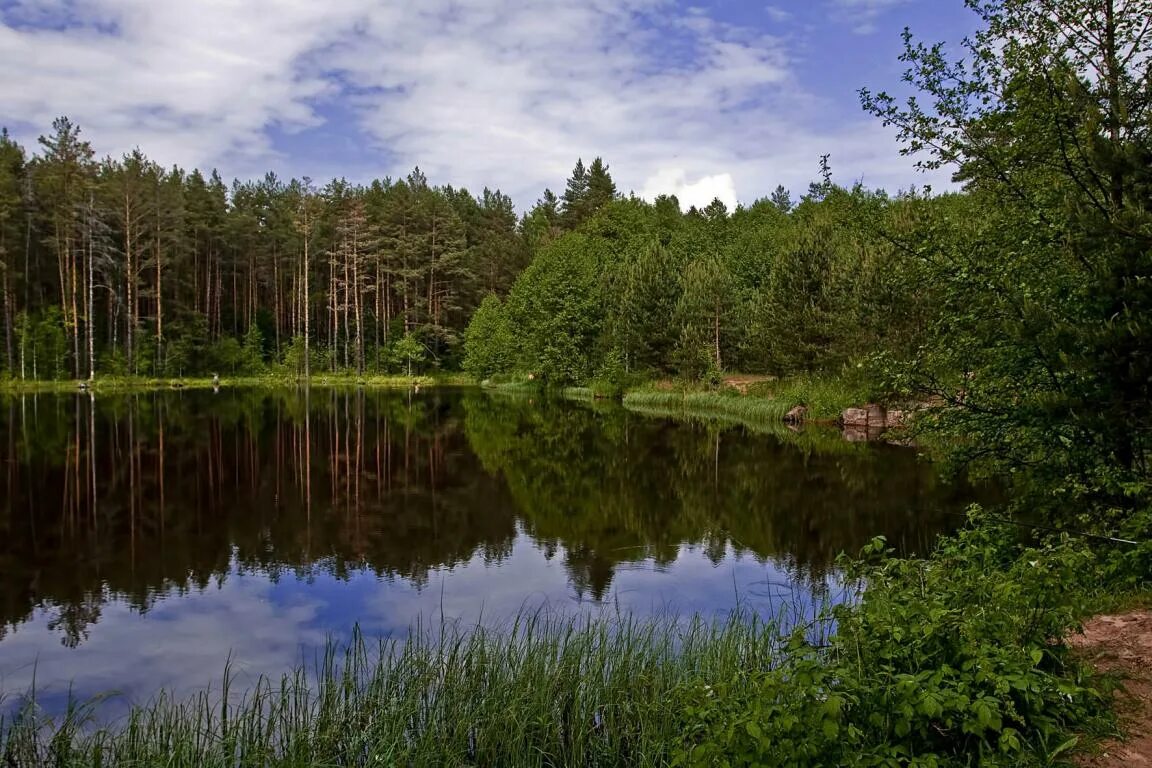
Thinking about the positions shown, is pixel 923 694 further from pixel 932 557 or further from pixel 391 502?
pixel 391 502

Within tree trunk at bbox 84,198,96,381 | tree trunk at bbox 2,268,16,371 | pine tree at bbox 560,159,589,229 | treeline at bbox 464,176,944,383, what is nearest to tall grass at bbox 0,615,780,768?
treeline at bbox 464,176,944,383

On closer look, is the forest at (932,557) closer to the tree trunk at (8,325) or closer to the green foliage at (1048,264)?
the green foliage at (1048,264)

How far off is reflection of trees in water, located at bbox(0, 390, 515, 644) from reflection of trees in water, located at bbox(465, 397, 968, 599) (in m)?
1.54

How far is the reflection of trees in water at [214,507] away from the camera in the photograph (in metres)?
10.8

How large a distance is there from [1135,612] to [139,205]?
63.4 m

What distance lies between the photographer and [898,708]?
3.95 meters

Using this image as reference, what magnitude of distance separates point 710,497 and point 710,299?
96.3ft

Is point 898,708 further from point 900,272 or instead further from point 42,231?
point 42,231

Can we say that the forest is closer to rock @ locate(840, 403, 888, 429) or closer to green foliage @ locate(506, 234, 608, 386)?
rock @ locate(840, 403, 888, 429)

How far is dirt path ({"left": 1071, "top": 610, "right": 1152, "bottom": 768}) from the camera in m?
4.18

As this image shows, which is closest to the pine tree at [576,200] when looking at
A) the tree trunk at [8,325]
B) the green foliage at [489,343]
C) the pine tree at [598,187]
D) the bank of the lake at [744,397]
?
the pine tree at [598,187]

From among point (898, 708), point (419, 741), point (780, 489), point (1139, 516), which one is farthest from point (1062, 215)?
point (780, 489)

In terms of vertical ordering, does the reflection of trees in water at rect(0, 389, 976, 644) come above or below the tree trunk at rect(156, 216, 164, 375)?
below

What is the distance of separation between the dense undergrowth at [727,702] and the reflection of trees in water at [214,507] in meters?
4.27
